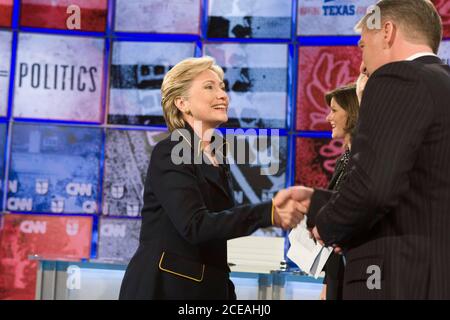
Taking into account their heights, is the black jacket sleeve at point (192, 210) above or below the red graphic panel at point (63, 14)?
below

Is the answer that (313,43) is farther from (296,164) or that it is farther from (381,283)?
(381,283)

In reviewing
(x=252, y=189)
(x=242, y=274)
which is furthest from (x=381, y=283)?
(x=252, y=189)

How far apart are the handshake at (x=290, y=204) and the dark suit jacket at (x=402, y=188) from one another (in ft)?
1.11

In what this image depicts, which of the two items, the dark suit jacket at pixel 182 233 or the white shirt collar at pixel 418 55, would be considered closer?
the white shirt collar at pixel 418 55

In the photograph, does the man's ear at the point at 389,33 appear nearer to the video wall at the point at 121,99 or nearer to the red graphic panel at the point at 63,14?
the video wall at the point at 121,99

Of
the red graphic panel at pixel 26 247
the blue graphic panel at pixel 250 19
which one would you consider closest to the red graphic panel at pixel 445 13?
the blue graphic panel at pixel 250 19

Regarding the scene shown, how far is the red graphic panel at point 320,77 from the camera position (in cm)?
524

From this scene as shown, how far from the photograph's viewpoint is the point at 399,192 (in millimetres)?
1740

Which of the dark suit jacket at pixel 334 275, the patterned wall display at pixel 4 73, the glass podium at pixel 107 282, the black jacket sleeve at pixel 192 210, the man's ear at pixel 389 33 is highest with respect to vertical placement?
the patterned wall display at pixel 4 73

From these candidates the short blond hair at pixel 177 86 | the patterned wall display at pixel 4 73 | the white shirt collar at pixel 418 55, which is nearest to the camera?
the white shirt collar at pixel 418 55

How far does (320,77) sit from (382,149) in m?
3.58

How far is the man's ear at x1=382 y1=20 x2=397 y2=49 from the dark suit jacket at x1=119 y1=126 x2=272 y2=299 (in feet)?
2.09

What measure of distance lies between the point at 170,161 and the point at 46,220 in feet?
10.8

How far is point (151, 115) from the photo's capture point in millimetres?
5383
